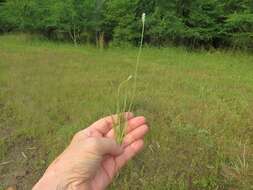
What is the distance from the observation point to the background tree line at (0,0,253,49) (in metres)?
12.3

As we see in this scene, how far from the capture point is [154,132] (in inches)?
147

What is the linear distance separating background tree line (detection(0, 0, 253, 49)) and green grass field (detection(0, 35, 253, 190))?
5289 mm

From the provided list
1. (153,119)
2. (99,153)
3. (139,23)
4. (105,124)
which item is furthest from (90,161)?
(139,23)

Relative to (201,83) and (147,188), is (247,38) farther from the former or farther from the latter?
(147,188)

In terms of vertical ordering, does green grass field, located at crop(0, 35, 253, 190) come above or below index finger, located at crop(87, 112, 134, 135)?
below

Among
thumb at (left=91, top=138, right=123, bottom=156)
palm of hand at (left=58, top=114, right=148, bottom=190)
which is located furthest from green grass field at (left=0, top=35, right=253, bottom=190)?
thumb at (left=91, top=138, right=123, bottom=156)

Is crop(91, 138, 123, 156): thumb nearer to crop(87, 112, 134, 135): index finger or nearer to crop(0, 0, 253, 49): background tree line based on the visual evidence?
crop(87, 112, 134, 135): index finger

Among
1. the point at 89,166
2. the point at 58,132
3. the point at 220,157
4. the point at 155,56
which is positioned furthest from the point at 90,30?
the point at 89,166

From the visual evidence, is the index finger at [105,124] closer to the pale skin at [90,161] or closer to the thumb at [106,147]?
the pale skin at [90,161]

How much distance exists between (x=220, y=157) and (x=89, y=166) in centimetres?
166

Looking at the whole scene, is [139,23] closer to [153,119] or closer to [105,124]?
[153,119]

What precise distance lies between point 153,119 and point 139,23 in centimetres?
1024

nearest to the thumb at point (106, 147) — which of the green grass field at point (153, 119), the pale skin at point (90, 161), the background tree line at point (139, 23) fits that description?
the pale skin at point (90, 161)

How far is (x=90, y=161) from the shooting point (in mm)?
1932
